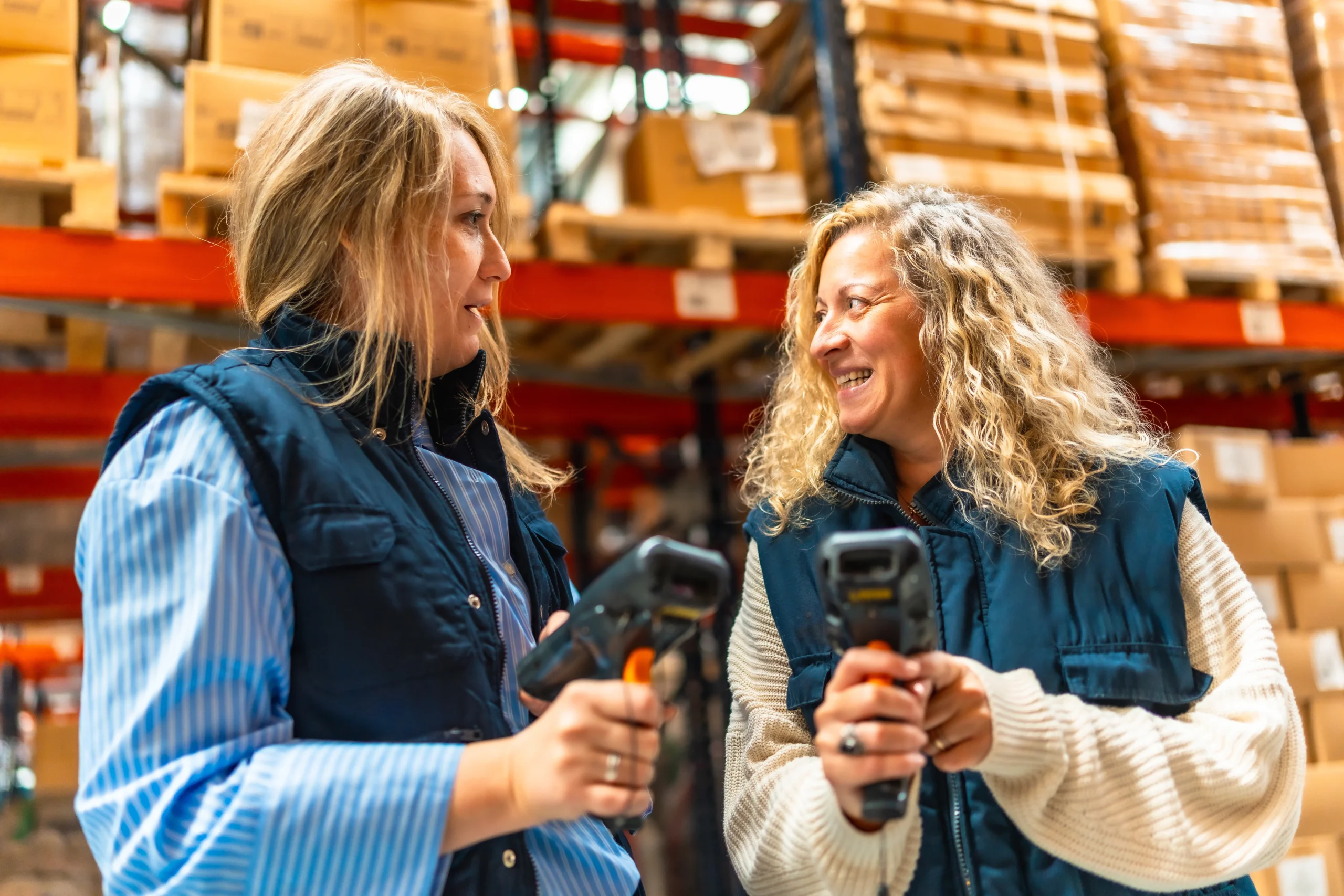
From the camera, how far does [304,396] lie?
1448 mm

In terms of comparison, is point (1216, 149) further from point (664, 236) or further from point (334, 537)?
point (334, 537)

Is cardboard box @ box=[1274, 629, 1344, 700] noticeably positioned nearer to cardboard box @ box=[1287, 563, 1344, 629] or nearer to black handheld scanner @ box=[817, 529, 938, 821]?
cardboard box @ box=[1287, 563, 1344, 629]

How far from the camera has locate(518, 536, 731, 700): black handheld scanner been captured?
1204mm

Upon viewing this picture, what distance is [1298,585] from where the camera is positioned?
148 inches

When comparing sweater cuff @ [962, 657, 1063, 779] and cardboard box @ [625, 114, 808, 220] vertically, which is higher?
cardboard box @ [625, 114, 808, 220]

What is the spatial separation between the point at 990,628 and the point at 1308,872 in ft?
7.91

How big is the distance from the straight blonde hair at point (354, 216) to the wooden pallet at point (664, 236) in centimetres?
181

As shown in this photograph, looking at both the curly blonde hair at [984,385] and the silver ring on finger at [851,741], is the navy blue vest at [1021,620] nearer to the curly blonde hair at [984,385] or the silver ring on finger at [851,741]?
the curly blonde hair at [984,385]

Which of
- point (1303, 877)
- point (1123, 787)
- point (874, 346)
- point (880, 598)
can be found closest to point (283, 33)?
point (874, 346)

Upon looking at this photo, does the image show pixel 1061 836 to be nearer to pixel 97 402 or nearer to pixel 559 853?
→ pixel 559 853

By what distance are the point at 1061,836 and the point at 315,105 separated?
4.71ft

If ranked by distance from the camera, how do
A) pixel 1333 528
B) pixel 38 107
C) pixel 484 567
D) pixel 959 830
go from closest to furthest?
pixel 484 567, pixel 959 830, pixel 38 107, pixel 1333 528

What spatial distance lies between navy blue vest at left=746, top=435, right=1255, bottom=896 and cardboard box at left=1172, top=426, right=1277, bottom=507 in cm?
188

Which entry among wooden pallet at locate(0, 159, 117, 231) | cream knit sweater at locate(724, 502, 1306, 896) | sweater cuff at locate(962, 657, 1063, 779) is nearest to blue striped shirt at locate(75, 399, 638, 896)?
A: cream knit sweater at locate(724, 502, 1306, 896)
